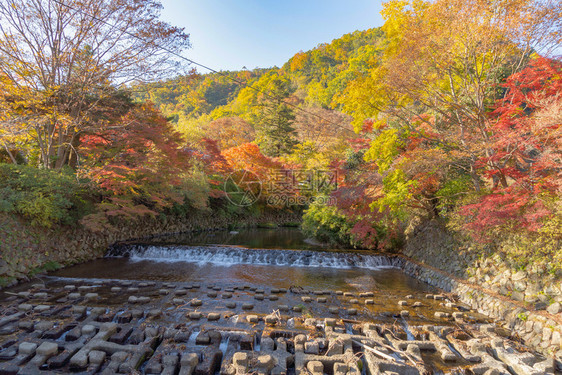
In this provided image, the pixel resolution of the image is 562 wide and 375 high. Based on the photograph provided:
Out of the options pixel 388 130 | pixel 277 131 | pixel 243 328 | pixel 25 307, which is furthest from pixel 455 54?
pixel 277 131

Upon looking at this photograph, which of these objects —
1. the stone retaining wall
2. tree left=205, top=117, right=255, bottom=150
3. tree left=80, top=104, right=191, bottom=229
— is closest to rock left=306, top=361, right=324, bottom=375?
the stone retaining wall

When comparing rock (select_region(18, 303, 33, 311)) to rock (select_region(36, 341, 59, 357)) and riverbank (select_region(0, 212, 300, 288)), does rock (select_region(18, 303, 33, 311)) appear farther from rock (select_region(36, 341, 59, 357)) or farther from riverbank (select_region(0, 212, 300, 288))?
riverbank (select_region(0, 212, 300, 288))

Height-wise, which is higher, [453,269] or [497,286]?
[497,286]

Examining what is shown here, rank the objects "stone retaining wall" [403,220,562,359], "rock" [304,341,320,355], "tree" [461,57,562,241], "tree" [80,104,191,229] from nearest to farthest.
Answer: "rock" [304,341,320,355] → "stone retaining wall" [403,220,562,359] → "tree" [461,57,562,241] → "tree" [80,104,191,229]

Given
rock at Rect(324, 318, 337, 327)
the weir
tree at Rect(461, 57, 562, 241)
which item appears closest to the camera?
the weir

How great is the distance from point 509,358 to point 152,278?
26.2 ft

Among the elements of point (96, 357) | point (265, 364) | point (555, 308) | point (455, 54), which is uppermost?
point (455, 54)

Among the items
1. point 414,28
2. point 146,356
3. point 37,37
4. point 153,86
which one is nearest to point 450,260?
point 414,28

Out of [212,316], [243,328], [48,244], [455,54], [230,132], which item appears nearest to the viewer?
[243,328]

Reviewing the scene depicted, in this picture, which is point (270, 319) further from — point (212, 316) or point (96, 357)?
point (96, 357)

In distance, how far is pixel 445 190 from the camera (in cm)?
858

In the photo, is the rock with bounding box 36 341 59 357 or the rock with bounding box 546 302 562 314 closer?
the rock with bounding box 36 341 59 357

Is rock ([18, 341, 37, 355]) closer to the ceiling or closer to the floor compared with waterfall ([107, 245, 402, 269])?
closer to the ceiling

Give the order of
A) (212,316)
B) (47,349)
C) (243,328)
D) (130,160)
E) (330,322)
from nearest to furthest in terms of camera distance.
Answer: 1. (47,349)
2. (243,328)
3. (330,322)
4. (212,316)
5. (130,160)
